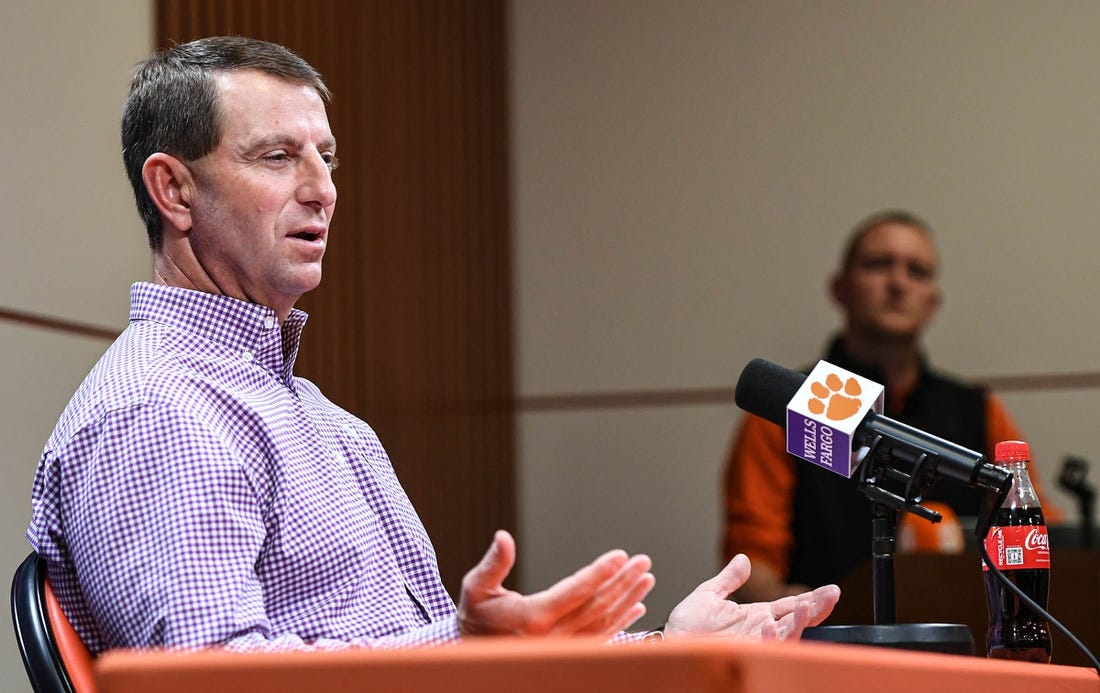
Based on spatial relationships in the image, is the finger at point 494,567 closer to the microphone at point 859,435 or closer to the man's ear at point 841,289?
the microphone at point 859,435

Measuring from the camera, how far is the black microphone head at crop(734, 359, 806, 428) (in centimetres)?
126

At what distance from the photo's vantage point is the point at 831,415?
119 centimetres

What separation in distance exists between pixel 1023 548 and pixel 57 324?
1.87 meters

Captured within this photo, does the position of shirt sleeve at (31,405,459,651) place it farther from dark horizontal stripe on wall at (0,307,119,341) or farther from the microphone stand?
dark horizontal stripe on wall at (0,307,119,341)

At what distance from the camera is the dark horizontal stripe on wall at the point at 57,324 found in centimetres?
241

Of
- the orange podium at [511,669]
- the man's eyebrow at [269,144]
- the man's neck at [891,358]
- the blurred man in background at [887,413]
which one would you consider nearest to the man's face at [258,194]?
the man's eyebrow at [269,144]

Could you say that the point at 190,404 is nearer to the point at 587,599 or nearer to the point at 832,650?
the point at 587,599

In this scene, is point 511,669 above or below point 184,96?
below

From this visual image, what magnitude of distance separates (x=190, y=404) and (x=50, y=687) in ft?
0.86

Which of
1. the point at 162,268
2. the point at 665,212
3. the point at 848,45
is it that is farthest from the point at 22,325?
the point at 848,45

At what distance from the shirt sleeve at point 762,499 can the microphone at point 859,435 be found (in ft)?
8.99

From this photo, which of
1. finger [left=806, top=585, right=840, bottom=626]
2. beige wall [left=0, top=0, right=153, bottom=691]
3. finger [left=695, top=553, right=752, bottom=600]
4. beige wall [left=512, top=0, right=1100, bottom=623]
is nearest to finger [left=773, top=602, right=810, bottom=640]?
finger [left=806, top=585, right=840, bottom=626]

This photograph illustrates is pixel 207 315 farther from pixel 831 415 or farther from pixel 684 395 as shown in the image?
pixel 684 395

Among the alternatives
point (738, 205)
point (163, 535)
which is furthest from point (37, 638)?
point (738, 205)
